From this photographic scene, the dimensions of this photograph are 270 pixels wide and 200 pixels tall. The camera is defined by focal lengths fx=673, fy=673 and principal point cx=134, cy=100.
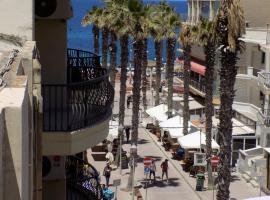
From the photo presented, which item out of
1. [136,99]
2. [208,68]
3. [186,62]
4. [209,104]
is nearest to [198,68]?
[186,62]

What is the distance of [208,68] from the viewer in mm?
37656

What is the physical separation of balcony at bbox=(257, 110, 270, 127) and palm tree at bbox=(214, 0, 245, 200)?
48.6 feet

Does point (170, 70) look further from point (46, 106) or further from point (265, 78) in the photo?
point (46, 106)

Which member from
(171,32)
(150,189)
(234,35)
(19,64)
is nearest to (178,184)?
(150,189)

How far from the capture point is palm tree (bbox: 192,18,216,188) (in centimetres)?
3512

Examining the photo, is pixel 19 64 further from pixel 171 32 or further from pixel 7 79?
pixel 171 32

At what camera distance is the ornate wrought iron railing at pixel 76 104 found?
10.2 m

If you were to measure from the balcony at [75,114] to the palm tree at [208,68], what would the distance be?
20558 mm

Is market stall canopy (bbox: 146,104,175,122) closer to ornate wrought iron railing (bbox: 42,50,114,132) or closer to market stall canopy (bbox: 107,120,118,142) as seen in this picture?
market stall canopy (bbox: 107,120,118,142)

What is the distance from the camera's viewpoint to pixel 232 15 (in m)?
24.4

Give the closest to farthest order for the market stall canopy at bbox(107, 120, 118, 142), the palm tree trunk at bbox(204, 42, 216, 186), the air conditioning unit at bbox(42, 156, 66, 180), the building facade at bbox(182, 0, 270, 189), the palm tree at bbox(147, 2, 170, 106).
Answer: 1. the air conditioning unit at bbox(42, 156, 66, 180)
2. the palm tree trunk at bbox(204, 42, 216, 186)
3. the building facade at bbox(182, 0, 270, 189)
4. the palm tree at bbox(147, 2, 170, 106)
5. the market stall canopy at bbox(107, 120, 118, 142)

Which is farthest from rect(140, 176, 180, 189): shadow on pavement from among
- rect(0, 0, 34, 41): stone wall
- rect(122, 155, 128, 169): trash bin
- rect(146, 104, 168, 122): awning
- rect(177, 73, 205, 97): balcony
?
rect(0, 0, 34, 41): stone wall

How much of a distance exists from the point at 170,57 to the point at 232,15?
2896cm

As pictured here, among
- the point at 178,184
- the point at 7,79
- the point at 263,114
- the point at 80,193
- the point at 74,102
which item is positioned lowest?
the point at 178,184
